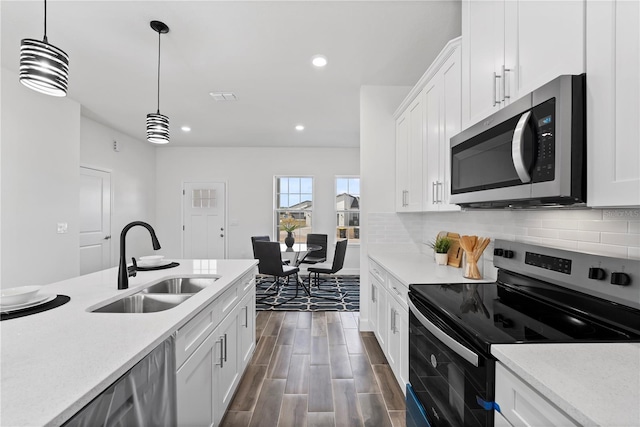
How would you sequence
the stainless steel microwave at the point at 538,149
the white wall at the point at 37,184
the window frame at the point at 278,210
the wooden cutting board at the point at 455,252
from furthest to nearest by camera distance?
the window frame at the point at 278,210
the white wall at the point at 37,184
the wooden cutting board at the point at 455,252
the stainless steel microwave at the point at 538,149

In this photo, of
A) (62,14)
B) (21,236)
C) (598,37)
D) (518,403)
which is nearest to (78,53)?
(62,14)

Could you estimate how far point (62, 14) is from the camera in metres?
2.16

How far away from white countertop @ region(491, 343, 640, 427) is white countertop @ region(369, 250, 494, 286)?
2.95ft

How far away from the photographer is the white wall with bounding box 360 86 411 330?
329cm

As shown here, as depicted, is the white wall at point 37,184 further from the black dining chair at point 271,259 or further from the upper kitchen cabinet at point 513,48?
the upper kitchen cabinet at point 513,48

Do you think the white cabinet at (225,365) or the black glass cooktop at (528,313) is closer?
the black glass cooktop at (528,313)

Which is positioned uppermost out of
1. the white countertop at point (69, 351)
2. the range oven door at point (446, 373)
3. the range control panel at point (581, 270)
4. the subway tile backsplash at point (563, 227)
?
the subway tile backsplash at point (563, 227)

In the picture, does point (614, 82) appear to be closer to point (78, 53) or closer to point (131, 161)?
point (78, 53)

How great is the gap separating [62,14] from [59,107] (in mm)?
2059

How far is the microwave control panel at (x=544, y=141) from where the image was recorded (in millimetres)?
1001

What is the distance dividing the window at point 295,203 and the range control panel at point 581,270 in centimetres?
492

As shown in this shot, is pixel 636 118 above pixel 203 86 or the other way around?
the other way around

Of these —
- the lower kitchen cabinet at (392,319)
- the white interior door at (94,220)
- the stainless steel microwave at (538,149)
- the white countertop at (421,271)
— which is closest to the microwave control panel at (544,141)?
the stainless steel microwave at (538,149)

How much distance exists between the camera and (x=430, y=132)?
7.55 ft
